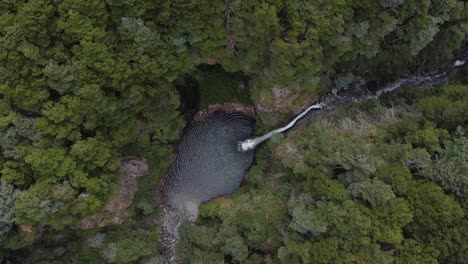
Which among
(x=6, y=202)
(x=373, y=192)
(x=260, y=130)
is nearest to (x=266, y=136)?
(x=260, y=130)

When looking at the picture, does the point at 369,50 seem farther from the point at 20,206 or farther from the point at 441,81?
the point at 20,206

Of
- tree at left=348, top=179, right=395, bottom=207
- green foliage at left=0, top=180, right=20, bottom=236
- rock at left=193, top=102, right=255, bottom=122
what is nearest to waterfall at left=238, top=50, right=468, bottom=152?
rock at left=193, top=102, right=255, bottom=122

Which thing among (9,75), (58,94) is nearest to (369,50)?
(58,94)

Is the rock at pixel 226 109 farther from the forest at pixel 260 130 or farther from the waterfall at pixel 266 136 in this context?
the waterfall at pixel 266 136

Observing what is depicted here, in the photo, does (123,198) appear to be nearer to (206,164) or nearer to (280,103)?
(206,164)

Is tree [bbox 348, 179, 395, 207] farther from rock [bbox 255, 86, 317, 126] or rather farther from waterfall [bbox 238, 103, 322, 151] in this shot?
waterfall [bbox 238, 103, 322, 151]

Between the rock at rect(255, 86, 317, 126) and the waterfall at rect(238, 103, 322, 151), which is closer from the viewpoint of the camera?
the rock at rect(255, 86, 317, 126)

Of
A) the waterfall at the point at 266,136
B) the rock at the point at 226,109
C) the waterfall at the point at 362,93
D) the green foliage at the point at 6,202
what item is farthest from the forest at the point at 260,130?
the rock at the point at 226,109
